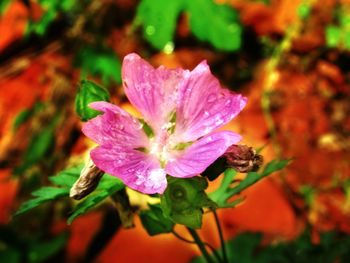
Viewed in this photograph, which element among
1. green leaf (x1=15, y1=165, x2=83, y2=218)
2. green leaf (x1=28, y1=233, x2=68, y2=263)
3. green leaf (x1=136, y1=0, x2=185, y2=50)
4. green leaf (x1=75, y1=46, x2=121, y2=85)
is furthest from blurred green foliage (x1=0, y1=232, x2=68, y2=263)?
green leaf (x1=15, y1=165, x2=83, y2=218)

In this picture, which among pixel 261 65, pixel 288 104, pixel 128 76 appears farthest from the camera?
pixel 261 65

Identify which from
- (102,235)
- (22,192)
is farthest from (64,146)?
(102,235)

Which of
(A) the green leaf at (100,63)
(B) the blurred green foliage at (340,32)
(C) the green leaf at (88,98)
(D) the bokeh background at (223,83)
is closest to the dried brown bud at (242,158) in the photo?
(C) the green leaf at (88,98)

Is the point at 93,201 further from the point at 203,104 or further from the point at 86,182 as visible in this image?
the point at 203,104

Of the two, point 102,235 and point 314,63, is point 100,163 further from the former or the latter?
point 314,63

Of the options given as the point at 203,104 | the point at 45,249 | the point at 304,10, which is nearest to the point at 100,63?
the point at 45,249
